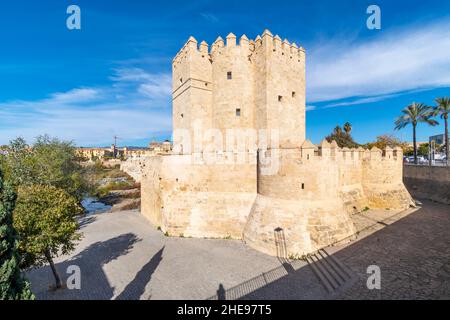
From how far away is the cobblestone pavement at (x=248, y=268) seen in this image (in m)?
→ 8.85

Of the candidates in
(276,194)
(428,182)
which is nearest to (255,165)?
(276,194)

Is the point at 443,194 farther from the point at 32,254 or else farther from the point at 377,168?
the point at 32,254

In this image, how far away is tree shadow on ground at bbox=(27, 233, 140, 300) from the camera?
374 inches

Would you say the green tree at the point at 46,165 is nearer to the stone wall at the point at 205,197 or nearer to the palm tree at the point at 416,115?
the stone wall at the point at 205,197

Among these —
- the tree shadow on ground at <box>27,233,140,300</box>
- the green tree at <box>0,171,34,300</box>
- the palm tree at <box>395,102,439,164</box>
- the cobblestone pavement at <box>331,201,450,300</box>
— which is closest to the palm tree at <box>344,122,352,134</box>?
the palm tree at <box>395,102,439,164</box>

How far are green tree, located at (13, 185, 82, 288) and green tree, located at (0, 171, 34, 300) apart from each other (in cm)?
247

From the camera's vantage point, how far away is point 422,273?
30.6 feet

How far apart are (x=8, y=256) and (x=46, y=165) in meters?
17.9

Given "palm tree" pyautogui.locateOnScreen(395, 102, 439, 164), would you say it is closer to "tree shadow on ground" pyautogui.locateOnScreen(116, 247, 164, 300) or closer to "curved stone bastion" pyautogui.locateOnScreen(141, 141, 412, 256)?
"curved stone bastion" pyautogui.locateOnScreen(141, 141, 412, 256)

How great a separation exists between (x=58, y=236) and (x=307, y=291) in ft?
34.8

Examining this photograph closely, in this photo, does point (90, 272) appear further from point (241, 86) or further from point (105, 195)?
point (105, 195)

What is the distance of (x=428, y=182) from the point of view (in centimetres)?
2331

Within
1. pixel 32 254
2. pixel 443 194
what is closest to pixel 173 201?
pixel 32 254

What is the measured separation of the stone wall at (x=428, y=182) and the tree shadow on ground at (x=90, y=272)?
28877 mm
